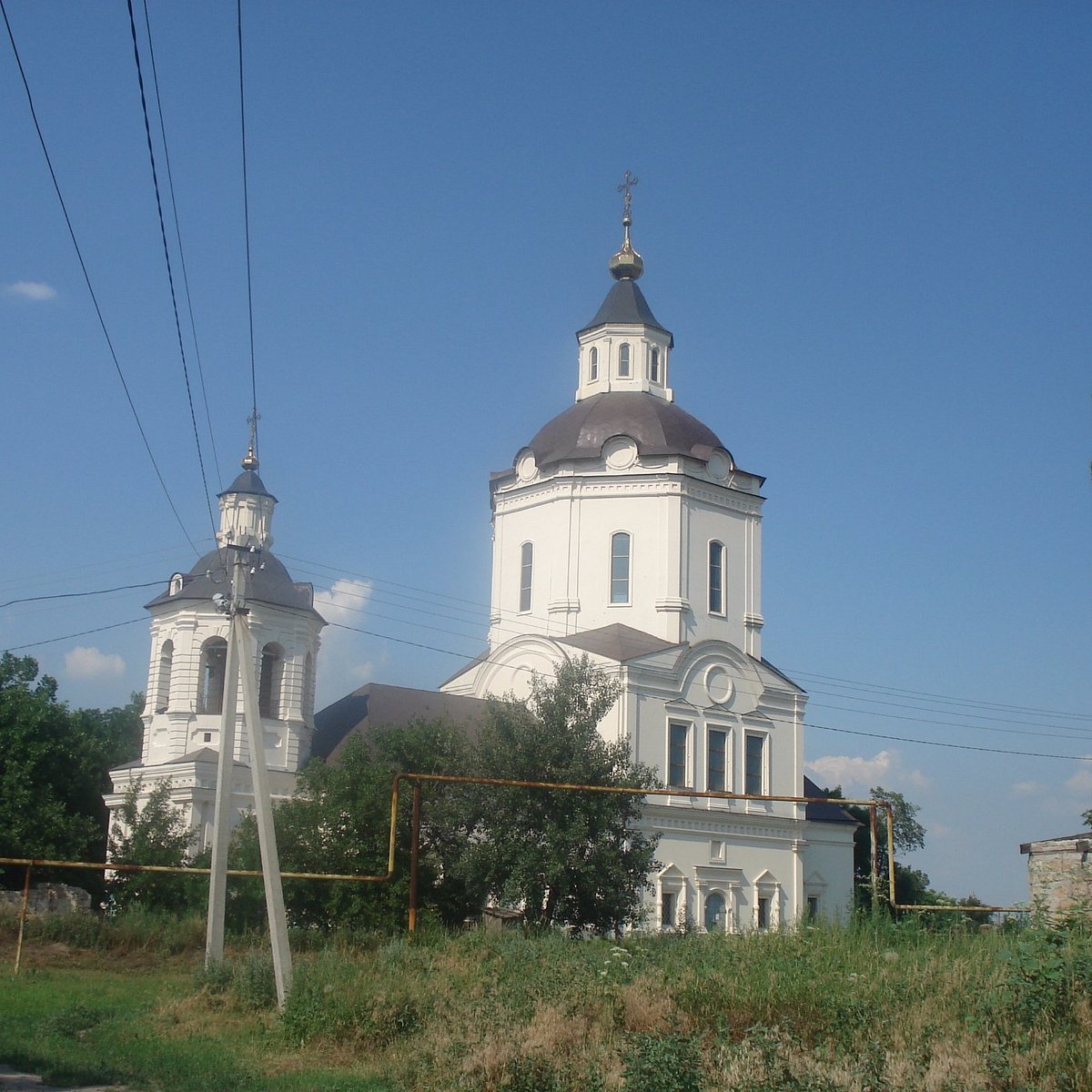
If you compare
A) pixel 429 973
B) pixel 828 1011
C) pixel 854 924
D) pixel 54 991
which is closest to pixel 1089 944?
pixel 828 1011

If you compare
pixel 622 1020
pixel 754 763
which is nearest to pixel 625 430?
pixel 754 763

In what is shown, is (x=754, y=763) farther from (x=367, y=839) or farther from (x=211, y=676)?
(x=367, y=839)

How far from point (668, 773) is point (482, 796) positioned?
12507mm

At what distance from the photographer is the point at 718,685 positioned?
3488 centimetres

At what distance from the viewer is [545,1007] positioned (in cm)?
1104

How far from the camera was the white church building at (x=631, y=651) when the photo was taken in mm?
32375

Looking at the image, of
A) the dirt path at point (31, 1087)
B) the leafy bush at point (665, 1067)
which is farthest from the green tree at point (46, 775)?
the leafy bush at point (665, 1067)

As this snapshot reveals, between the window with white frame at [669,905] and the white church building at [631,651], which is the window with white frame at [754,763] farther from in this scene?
the window with white frame at [669,905]

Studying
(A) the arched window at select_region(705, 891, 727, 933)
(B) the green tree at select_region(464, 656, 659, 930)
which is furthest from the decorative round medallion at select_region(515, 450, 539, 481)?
(B) the green tree at select_region(464, 656, 659, 930)

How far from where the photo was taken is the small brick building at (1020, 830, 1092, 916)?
1569 centimetres

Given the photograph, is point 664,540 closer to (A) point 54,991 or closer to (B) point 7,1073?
(A) point 54,991

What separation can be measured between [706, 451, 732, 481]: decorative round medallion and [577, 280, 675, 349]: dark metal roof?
5.33 m

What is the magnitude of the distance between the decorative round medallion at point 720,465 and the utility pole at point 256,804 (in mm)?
20909

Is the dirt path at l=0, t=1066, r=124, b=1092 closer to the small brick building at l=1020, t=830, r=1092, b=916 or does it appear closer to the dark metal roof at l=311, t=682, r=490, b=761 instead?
the small brick building at l=1020, t=830, r=1092, b=916
